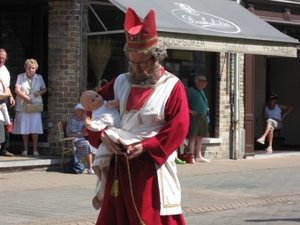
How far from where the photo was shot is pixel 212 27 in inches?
575

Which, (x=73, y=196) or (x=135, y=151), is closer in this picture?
(x=135, y=151)

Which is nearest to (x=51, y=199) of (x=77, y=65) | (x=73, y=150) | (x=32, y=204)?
(x=32, y=204)

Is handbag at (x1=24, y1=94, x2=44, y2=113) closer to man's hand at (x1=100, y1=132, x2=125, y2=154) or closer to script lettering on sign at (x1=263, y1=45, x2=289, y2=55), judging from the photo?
script lettering on sign at (x1=263, y1=45, x2=289, y2=55)

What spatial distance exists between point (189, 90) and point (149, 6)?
2.26 m

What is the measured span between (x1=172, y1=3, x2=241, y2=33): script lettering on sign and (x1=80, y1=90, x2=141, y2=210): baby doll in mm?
8902

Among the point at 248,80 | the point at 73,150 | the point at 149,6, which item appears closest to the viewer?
the point at 73,150

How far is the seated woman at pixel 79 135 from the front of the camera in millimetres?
12906

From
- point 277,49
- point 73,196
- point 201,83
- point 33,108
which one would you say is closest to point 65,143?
point 33,108

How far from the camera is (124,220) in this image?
5273 mm

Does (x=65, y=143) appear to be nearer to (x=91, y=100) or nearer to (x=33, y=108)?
(x=33, y=108)

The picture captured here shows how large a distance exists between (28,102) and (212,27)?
12.4 ft

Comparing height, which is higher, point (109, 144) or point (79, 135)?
point (109, 144)

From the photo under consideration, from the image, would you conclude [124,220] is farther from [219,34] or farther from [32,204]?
[219,34]

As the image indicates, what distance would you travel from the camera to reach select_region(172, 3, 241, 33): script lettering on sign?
14.4m
